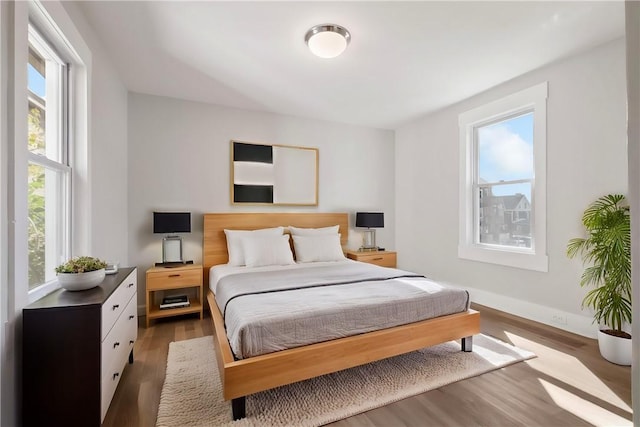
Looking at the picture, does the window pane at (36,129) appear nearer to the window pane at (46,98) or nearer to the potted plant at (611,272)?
the window pane at (46,98)

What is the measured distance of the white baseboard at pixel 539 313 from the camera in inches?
106

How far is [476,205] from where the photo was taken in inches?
150

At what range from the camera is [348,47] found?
8.41 ft

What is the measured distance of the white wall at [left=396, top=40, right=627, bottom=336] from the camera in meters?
2.54

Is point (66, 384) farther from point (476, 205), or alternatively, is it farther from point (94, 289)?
point (476, 205)

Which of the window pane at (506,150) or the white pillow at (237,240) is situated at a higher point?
the window pane at (506,150)

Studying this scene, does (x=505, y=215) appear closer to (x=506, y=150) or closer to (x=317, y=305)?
(x=506, y=150)

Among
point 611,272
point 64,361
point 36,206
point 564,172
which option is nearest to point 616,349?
point 611,272

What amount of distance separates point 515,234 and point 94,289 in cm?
389

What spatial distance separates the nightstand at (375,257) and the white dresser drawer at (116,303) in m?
2.79

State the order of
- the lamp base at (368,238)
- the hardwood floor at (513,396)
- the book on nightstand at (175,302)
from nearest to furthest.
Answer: the hardwood floor at (513,396)
the book on nightstand at (175,302)
the lamp base at (368,238)

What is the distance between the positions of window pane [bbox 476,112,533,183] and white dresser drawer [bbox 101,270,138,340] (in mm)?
3874

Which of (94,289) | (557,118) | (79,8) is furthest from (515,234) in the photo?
(79,8)

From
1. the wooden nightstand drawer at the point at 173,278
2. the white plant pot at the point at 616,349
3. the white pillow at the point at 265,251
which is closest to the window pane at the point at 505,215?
the white plant pot at the point at 616,349
